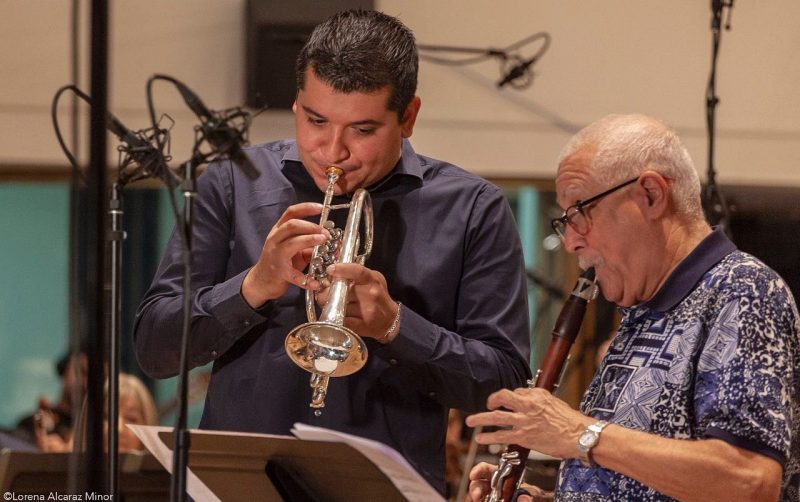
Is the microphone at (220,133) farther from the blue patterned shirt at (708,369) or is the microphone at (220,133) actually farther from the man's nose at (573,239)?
the blue patterned shirt at (708,369)

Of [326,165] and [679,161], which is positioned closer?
[679,161]

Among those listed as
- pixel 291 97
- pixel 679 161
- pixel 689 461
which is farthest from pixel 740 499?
pixel 291 97

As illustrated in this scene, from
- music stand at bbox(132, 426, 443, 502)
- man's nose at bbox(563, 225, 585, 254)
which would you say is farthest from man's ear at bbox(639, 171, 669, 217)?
music stand at bbox(132, 426, 443, 502)

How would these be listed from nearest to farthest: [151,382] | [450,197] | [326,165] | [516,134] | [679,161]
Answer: [679,161] < [326,165] < [450,197] < [516,134] < [151,382]

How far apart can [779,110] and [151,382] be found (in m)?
3.02

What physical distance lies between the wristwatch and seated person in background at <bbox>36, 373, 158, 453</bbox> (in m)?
2.66

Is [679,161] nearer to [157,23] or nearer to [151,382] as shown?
[157,23]

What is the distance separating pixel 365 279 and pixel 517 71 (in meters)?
2.90

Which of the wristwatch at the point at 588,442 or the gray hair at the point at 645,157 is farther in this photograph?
the gray hair at the point at 645,157

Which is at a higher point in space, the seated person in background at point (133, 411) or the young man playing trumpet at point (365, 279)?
the young man playing trumpet at point (365, 279)

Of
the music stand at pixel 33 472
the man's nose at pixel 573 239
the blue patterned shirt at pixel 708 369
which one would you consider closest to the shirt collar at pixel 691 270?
the blue patterned shirt at pixel 708 369

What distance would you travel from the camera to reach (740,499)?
166 centimetres

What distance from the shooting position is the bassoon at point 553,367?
1.96 m

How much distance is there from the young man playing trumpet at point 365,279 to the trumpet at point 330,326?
0.03 m
